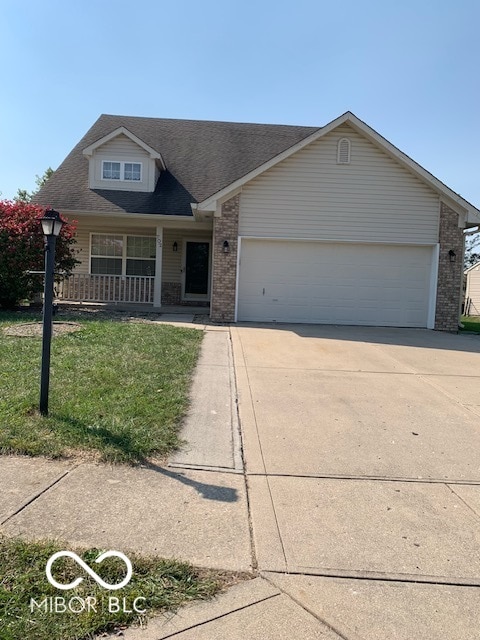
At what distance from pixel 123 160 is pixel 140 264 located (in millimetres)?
3593

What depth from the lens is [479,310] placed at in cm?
3256

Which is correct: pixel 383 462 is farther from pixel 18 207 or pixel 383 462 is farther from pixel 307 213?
pixel 18 207

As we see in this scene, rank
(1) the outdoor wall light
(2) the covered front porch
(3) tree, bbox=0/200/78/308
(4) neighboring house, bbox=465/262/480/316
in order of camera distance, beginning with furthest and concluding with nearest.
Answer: (4) neighboring house, bbox=465/262/480/316
(2) the covered front porch
(3) tree, bbox=0/200/78/308
(1) the outdoor wall light

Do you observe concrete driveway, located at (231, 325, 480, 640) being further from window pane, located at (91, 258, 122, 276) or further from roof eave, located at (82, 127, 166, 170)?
roof eave, located at (82, 127, 166, 170)

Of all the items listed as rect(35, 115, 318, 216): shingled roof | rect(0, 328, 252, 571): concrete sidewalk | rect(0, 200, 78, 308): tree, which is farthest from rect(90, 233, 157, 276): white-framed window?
rect(0, 328, 252, 571): concrete sidewalk

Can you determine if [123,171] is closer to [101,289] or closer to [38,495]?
[101,289]

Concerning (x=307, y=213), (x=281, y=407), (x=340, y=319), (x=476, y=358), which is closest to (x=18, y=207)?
(x=307, y=213)

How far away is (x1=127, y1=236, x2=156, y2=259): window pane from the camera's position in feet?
55.3

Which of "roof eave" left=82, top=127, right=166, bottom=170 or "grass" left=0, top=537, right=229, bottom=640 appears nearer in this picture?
"grass" left=0, top=537, right=229, bottom=640

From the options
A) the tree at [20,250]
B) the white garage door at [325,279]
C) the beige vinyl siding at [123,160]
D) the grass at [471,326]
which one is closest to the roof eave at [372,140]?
the white garage door at [325,279]

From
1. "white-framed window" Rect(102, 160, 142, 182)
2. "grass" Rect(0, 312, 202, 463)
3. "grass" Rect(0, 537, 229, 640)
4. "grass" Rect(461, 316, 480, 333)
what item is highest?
"white-framed window" Rect(102, 160, 142, 182)

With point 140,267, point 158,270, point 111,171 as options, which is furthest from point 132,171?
point 158,270

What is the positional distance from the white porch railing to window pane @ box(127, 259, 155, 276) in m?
0.90

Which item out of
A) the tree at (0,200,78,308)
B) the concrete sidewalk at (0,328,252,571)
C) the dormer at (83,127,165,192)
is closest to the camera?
the concrete sidewalk at (0,328,252,571)
